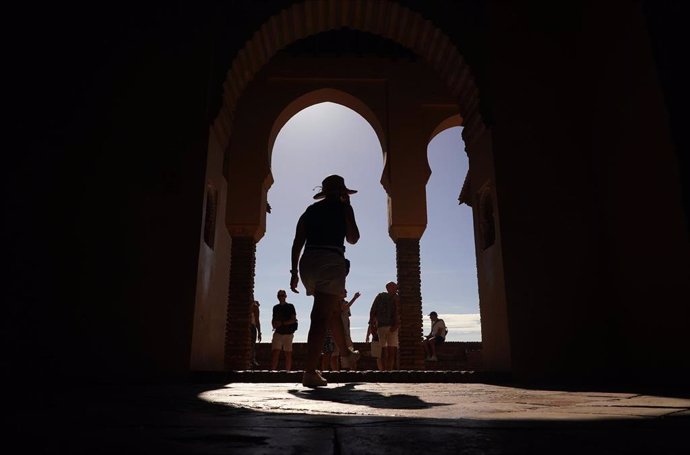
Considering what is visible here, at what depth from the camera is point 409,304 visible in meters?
8.16

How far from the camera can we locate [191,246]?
3271 mm

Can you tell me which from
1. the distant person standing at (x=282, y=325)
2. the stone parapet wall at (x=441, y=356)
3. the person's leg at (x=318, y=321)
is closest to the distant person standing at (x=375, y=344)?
the distant person standing at (x=282, y=325)

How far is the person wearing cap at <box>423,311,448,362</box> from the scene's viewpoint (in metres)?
10.1

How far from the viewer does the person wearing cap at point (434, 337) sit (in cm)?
1007

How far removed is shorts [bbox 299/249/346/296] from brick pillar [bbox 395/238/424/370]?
5.24 metres

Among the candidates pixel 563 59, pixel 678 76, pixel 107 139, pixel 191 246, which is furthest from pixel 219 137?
pixel 678 76

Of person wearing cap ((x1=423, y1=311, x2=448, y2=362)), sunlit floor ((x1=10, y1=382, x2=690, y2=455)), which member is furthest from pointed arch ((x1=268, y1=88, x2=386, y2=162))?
sunlit floor ((x1=10, y1=382, x2=690, y2=455))

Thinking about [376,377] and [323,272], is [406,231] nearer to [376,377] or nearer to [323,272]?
[376,377]

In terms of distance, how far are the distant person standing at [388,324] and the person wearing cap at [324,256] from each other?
14.1ft

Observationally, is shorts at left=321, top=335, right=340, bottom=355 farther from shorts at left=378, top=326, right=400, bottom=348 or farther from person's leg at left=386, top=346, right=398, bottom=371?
person's leg at left=386, top=346, right=398, bottom=371

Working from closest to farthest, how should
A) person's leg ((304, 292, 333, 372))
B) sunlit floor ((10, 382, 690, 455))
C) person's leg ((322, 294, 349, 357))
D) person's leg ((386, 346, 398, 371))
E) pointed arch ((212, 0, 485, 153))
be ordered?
sunlit floor ((10, 382, 690, 455)), person's leg ((304, 292, 333, 372)), person's leg ((322, 294, 349, 357)), pointed arch ((212, 0, 485, 153)), person's leg ((386, 346, 398, 371))

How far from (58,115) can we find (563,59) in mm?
4243

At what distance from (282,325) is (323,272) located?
505cm

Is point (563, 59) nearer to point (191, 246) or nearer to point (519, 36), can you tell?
point (519, 36)
